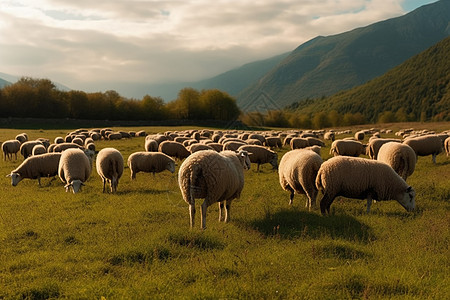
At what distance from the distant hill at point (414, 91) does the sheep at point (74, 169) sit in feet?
413

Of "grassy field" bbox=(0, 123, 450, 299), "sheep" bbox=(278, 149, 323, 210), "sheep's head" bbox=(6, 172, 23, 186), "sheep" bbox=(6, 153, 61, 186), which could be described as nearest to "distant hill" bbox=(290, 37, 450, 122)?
"sheep" bbox=(278, 149, 323, 210)

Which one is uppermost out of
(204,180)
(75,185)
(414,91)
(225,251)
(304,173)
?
(414,91)

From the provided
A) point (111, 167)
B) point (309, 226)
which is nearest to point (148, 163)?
point (111, 167)

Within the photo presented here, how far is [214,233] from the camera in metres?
→ 7.35

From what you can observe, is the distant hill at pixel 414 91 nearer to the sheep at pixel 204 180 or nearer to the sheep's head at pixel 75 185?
the sheep at pixel 204 180

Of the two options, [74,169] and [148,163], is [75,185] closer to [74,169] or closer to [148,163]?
[74,169]

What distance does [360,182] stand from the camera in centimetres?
909

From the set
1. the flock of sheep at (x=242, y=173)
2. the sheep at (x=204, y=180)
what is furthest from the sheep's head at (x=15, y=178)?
the sheep at (x=204, y=180)

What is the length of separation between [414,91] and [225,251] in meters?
154

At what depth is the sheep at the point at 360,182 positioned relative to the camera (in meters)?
8.99

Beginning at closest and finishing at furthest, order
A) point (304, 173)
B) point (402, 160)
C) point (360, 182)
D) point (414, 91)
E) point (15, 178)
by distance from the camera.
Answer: point (360, 182) < point (304, 173) < point (402, 160) < point (15, 178) < point (414, 91)

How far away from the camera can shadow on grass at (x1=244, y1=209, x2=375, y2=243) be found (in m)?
7.37

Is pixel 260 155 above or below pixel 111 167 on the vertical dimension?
below

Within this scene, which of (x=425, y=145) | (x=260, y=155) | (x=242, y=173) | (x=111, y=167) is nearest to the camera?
(x=242, y=173)
